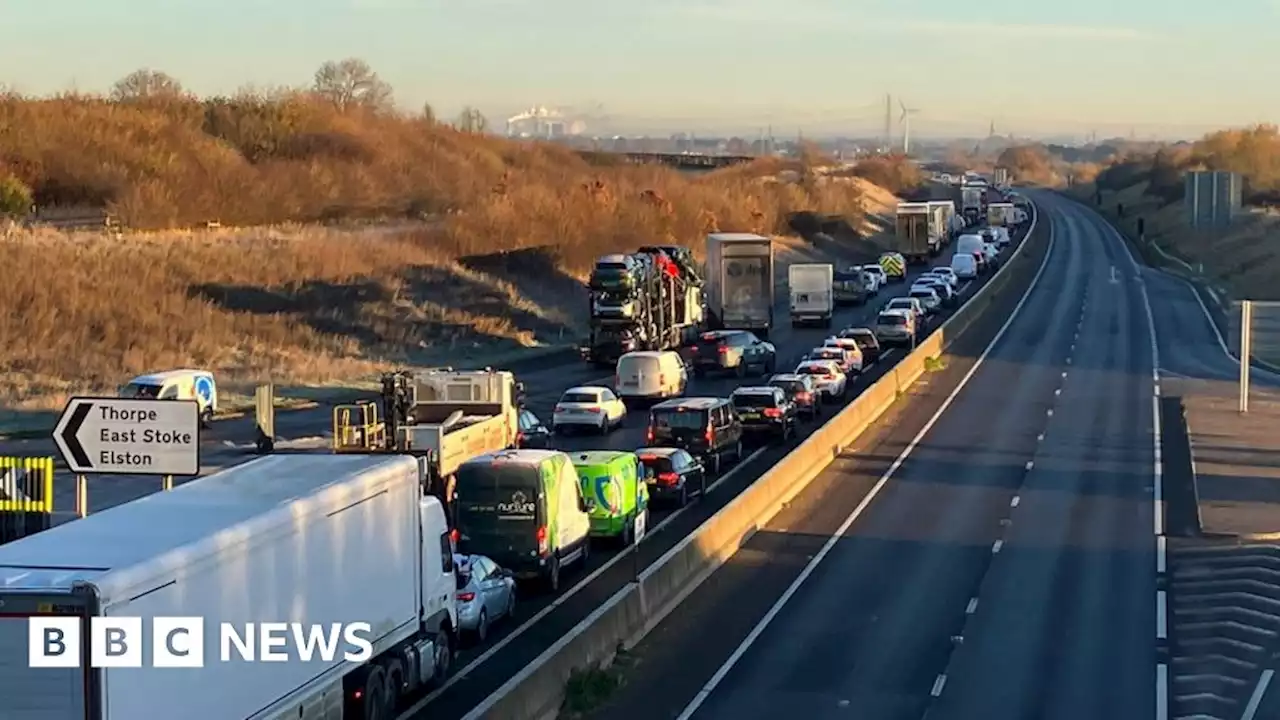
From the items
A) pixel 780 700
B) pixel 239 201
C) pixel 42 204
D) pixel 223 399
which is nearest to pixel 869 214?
pixel 239 201

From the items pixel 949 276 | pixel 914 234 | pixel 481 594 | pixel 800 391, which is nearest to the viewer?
pixel 481 594

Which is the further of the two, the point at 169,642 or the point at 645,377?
the point at 645,377

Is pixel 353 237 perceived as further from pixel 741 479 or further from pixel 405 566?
pixel 405 566

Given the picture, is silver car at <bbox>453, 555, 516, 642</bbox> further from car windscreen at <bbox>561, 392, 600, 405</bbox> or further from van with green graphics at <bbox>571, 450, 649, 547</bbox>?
car windscreen at <bbox>561, 392, 600, 405</bbox>

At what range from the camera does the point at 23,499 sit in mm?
→ 20141

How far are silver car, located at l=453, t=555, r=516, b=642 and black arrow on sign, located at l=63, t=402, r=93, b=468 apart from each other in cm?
439

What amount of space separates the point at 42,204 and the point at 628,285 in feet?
136

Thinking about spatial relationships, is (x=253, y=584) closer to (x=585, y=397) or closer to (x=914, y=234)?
(x=585, y=397)

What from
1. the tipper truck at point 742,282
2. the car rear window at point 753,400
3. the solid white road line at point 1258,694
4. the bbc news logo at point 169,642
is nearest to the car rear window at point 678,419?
the car rear window at point 753,400

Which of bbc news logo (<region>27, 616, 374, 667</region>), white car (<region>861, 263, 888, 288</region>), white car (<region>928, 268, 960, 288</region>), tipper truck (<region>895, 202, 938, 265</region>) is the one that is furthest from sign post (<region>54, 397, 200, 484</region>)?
tipper truck (<region>895, 202, 938, 265</region>)

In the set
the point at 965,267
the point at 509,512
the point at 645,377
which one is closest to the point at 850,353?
the point at 645,377

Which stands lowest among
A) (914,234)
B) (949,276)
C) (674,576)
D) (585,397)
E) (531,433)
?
(674,576)

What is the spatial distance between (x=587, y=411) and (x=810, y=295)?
3094 centimetres

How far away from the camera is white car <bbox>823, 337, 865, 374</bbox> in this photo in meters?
53.8
